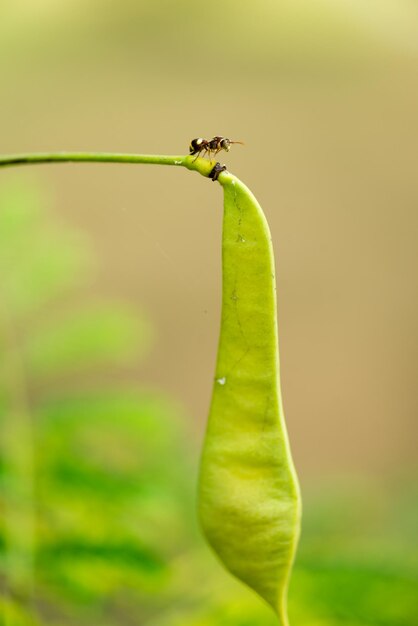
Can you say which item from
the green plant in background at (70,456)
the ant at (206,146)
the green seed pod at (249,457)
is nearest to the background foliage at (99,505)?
the green plant in background at (70,456)

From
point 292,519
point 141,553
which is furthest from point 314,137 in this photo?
point 292,519

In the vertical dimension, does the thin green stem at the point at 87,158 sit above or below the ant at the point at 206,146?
below

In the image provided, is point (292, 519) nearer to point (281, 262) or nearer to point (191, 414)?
point (191, 414)

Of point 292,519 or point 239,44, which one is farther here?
point 239,44

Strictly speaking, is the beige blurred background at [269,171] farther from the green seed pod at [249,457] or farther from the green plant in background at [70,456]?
the green seed pod at [249,457]

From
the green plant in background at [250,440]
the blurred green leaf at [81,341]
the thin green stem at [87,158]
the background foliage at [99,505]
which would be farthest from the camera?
the blurred green leaf at [81,341]

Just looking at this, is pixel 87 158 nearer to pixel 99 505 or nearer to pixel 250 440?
pixel 250 440

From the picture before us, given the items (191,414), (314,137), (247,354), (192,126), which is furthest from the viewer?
(314,137)

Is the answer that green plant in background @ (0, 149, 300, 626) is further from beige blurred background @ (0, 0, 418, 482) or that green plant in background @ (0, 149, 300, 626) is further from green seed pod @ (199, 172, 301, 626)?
beige blurred background @ (0, 0, 418, 482)
